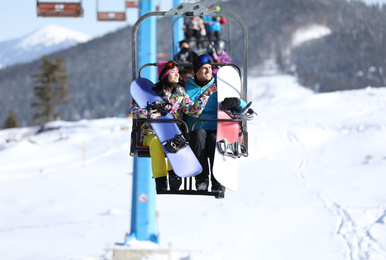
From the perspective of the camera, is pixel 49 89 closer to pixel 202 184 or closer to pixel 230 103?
pixel 202 184

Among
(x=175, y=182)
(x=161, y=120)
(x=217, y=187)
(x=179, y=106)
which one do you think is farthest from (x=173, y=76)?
(x=217, y=187)

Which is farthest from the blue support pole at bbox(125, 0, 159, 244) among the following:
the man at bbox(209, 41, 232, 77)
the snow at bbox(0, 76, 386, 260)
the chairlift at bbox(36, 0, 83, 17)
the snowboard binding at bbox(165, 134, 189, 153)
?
the chairlift at bbox(36, 0, 83, 17)

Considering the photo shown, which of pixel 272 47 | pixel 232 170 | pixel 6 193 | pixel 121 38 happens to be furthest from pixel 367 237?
pixel 121 38

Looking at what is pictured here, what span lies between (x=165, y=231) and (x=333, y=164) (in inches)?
226

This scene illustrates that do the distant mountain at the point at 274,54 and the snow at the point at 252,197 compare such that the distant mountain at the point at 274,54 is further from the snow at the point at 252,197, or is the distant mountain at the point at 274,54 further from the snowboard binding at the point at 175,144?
the snowboard binding at the point at 175,144

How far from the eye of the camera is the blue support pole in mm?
8633

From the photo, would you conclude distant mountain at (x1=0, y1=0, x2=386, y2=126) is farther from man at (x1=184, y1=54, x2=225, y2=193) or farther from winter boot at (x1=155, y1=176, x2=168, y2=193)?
winter boot at (x1=155, y1=176, x2=168, y2=193)

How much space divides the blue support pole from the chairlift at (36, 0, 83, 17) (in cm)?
487

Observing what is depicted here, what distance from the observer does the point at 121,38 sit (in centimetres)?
12862

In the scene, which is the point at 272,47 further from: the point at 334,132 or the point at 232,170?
the point at 232,170

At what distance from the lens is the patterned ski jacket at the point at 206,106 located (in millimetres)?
4344

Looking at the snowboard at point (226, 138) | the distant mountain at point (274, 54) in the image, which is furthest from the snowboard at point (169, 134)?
the distant mountain at point (274, 54)

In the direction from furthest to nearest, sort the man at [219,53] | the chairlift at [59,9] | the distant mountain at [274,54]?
the distant mountain at [274,54], the chairlift at [59,9], the man at [219,53]

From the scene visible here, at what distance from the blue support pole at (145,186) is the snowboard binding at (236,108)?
4.66 metres
